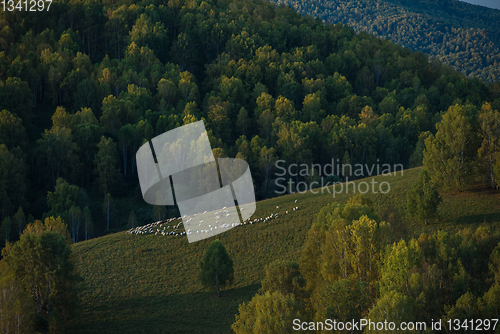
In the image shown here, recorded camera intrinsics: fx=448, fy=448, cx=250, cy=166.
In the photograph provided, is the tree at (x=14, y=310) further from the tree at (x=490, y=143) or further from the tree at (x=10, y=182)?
the tree at (x=490, y=143)

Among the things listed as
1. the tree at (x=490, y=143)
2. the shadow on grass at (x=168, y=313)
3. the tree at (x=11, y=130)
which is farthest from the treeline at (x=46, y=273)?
the tree at (x=11, y=130)

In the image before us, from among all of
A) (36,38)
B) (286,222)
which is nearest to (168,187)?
(286,222)

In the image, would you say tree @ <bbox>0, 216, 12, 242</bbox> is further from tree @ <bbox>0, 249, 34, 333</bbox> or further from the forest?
tree @ <bbox>0, 249, 34, 333</bbox>

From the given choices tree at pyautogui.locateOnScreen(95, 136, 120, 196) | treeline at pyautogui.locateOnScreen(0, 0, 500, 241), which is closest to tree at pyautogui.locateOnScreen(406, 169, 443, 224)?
treeline at pyautogui.locateOnScreen(0, 0, 500, 241)

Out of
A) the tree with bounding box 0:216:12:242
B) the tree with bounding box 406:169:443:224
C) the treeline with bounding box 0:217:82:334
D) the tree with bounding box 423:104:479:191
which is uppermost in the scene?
the tree with bounding box 423:104:479:191

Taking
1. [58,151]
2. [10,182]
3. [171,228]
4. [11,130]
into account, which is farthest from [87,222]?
[11,130]

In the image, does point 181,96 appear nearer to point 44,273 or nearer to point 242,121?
point 242,121
